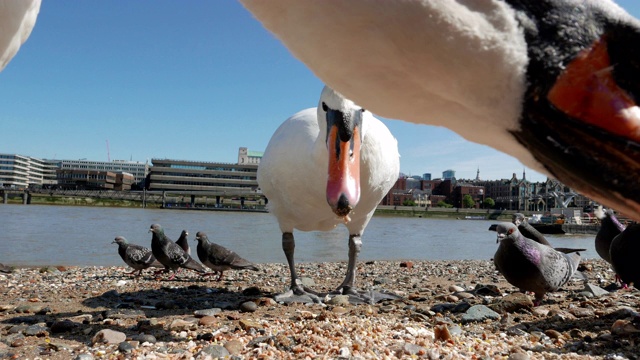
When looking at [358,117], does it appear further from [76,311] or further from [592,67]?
[592,67]

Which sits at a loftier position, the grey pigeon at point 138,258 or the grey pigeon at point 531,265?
the grey pigeon at point 531,265

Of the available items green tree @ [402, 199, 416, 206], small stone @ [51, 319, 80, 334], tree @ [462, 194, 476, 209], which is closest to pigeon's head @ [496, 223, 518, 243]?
small stone @ [51, 319, 80, 334]

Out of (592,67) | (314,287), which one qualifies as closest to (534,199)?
(314,287)

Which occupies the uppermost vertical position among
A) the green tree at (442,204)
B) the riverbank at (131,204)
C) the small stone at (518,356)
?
the green tree at (442,204)

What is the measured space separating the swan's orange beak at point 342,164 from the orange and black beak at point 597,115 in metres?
2.45

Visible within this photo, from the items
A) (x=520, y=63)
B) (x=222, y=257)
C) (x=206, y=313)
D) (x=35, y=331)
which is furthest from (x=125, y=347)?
(x=222, y=257)

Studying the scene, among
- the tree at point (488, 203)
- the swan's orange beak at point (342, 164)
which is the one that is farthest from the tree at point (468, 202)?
the swan's orange beak at point (342, 164)

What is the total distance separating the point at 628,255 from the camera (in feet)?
14.7

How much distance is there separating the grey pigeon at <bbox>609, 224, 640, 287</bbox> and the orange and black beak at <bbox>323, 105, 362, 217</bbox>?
8.81 feet

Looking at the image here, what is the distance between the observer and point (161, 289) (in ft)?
20.1

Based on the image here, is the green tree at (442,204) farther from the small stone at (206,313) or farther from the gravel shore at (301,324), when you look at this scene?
the small stone at (206,313)

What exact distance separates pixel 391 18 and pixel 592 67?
34cm

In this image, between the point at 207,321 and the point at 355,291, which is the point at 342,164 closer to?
the point at 207,321

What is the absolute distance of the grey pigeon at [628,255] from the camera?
4.36m
